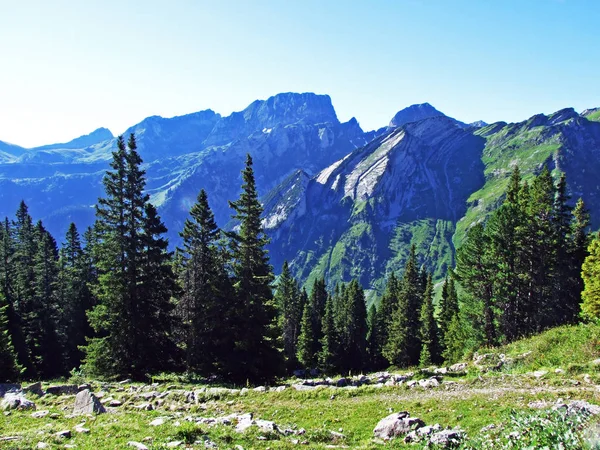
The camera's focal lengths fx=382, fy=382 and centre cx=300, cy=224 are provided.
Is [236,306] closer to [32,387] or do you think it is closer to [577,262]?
[32,387]

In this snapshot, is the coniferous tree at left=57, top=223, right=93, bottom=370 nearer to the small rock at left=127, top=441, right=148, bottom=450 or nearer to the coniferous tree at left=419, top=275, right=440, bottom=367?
the small rock at left=127, top=441, right=148, bottom=450

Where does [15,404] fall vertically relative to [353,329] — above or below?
above

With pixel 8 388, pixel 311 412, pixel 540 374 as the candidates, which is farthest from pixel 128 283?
pixel 540 374

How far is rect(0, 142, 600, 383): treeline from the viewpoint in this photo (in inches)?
1153

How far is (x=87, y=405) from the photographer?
52.1 ft

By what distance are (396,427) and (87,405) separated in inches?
492

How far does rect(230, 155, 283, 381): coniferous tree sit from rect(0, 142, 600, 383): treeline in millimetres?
91

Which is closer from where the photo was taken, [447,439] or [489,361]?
[447,439]

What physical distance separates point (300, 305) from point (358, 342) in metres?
14.9

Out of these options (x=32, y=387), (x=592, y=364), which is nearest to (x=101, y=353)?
(x=32, y=387)

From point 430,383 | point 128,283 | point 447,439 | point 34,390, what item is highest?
point 128,283

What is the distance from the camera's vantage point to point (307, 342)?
6862cm

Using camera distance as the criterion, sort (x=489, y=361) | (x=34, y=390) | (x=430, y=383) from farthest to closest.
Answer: (x=489, y=361) < (x=430, y=383) < (x=34, y=390)

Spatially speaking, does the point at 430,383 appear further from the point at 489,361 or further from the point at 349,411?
the point at 489,361
